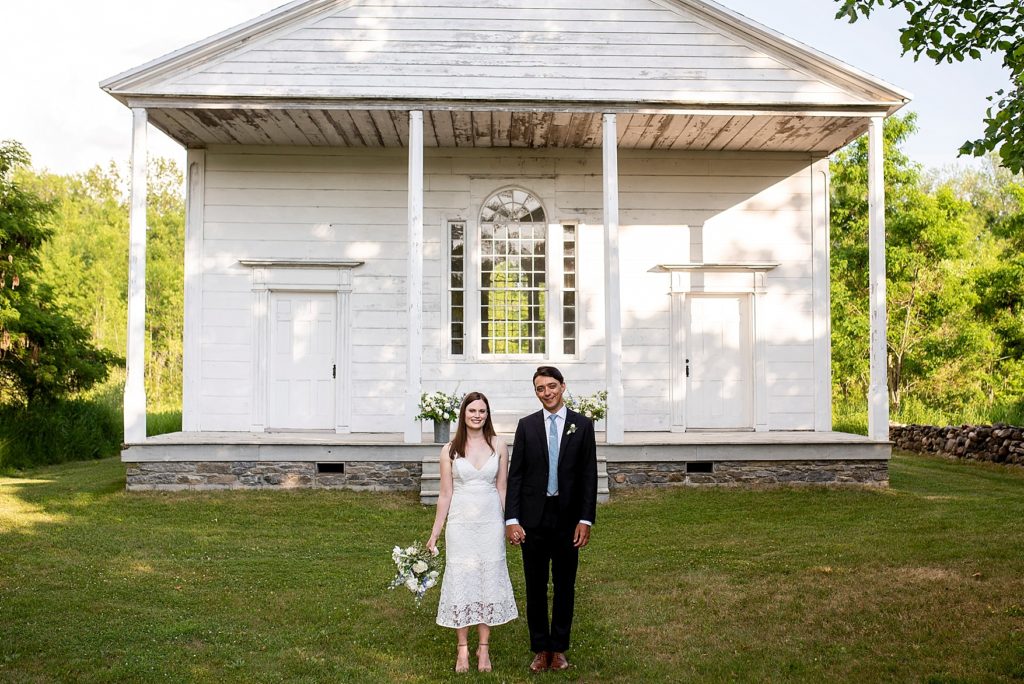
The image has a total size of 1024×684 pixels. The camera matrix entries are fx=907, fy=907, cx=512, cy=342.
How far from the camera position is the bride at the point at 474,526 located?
16.2 feet

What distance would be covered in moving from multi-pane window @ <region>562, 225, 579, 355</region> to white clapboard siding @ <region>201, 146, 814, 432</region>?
5.8 inches

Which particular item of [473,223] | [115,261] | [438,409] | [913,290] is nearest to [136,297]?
[438,409]

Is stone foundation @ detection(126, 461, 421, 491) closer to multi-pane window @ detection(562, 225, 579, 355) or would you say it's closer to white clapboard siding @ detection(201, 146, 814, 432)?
white clapboard siding @ detection(201, 146, 814, 432)

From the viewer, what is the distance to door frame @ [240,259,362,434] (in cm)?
1272

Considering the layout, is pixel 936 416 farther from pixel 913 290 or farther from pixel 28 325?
pixel 28 325

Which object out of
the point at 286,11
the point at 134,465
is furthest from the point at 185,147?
the point at 134,465

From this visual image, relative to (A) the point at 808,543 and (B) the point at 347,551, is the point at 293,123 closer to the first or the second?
(B) the point at 347,551

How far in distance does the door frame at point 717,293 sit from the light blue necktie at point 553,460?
806 cm

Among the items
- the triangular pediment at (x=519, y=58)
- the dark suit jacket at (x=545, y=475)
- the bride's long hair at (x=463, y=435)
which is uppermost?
the triangular pediment at (x=519, y=58)

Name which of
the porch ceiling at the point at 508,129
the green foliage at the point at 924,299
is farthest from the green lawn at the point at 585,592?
the green foliage at the point at 924,299

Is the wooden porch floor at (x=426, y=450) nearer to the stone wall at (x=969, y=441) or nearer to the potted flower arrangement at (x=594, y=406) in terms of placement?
the potted flower arrangement at (x=594, y=406)

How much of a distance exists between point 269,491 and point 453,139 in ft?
17.5

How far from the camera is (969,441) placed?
14164 millimetres

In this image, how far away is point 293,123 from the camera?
11797 millimetres
